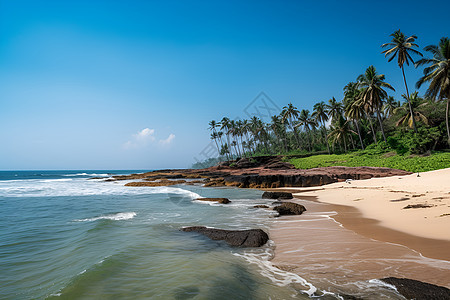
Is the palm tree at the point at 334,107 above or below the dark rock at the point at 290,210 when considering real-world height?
above

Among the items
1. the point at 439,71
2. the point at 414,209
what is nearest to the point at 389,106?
the point at 439,71

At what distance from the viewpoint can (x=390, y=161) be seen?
90.6 feet

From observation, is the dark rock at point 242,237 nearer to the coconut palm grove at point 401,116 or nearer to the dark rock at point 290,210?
the dark rock at point 290,210

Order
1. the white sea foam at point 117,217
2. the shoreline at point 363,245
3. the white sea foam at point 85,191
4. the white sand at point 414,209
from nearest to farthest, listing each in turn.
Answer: the shoreline at point 363,245 < the white sand at point 414,209 < the white sea foam at point 117,217 < the white sea foam at point 85,191

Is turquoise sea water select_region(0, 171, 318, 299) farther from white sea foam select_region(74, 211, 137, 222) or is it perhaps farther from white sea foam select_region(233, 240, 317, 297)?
white sea foam select_region(74, 211, 137, 222)

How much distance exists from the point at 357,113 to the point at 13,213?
49140 millimetres

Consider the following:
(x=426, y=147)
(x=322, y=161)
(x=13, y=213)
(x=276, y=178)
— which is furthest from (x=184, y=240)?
(x=322, y=161)

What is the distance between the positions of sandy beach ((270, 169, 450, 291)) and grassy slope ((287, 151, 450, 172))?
14690 mm

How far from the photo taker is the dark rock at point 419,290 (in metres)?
3.33

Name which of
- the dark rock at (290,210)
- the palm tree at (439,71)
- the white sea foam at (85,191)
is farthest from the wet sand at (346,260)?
the palm tree at (439,71)

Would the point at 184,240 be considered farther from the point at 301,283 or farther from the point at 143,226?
the point at 301,283

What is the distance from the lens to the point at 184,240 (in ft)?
24.0

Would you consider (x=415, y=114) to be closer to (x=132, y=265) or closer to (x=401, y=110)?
(x=401, y=110)

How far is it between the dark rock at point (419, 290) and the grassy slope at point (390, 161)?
76.8 feet
